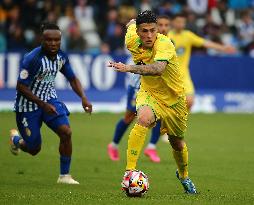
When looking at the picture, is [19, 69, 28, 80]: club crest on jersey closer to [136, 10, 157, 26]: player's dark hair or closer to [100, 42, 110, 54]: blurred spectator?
[136, 10, 157, 26]: player's dark hair

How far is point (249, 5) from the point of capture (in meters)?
29.2

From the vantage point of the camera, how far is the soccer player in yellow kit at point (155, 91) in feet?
33.4

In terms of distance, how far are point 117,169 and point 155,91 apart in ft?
12.2

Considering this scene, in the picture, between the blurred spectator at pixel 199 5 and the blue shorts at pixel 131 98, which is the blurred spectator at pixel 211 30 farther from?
the blue shorts at pixel 131 98

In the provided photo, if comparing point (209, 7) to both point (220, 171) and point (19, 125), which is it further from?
point (19, 125)

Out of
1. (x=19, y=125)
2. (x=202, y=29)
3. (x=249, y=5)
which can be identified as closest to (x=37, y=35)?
(x=202, y=29)

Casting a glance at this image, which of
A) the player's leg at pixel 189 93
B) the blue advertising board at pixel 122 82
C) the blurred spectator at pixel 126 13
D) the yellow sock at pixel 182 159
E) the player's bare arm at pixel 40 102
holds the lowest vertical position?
the blue advertising board at pixel 122 82

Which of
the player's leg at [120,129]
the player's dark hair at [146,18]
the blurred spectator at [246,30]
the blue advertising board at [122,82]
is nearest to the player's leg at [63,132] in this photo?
the player's dark hair at [146,18]

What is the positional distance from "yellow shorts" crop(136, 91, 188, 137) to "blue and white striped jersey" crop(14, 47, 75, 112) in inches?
75.5

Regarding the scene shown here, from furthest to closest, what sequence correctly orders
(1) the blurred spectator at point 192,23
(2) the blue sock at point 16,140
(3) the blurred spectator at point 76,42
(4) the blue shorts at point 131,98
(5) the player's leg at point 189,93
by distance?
1. (3) the blurred spectator at point 76,42
2. (1) the blurred spectator at point 192,23
3. (5) the player's leg at point 189,93
4. (4) the blue shorts at point 131,98
5. (2) the blue sock at point 16,140

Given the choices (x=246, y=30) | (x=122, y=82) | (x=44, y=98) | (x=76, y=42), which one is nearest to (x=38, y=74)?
(x=44, y=98)

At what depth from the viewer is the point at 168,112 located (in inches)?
417

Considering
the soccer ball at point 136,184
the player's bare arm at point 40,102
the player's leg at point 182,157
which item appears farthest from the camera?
the player's bare arm at point 40,102

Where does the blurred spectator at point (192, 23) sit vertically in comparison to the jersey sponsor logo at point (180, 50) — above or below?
below
